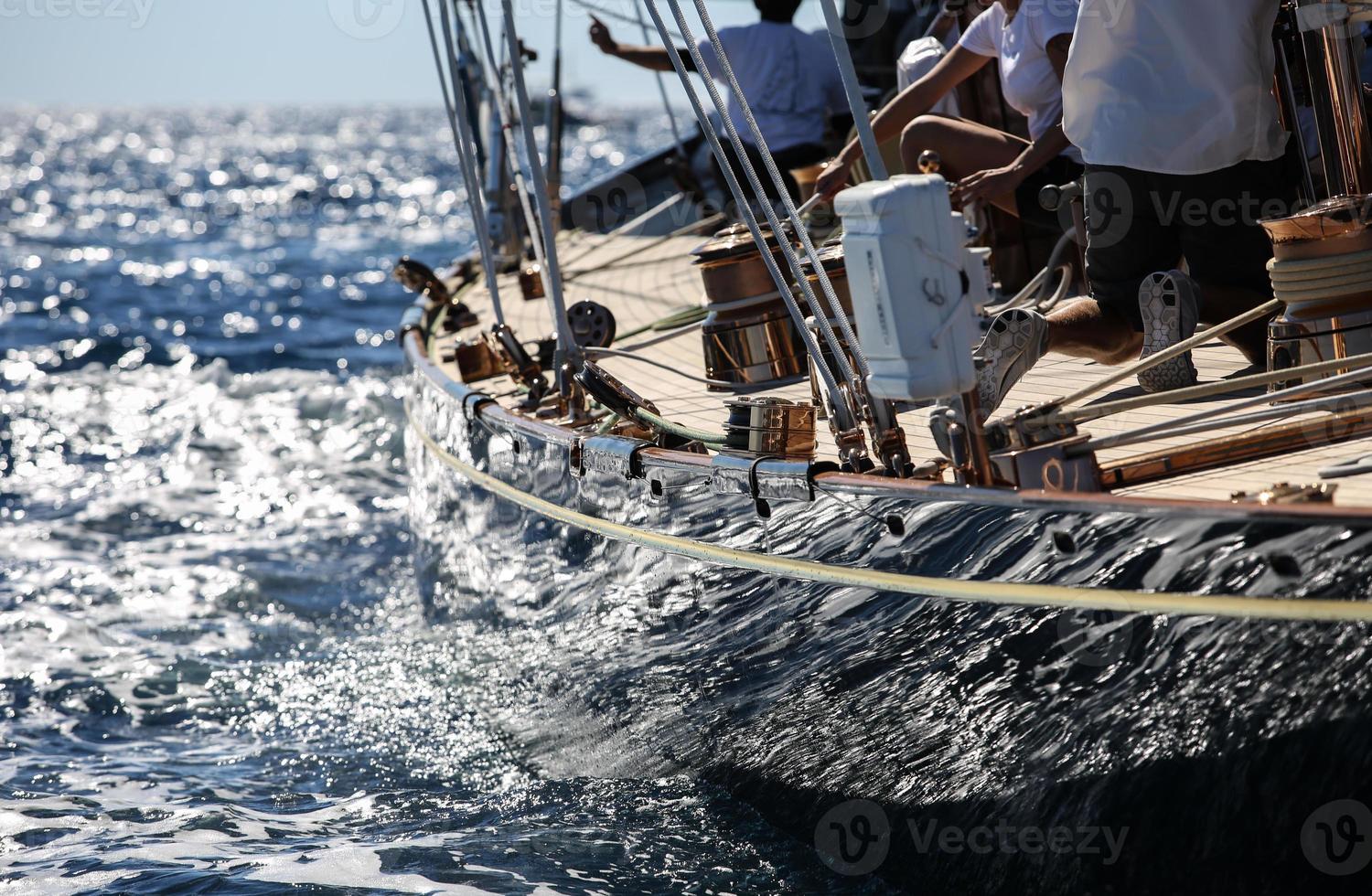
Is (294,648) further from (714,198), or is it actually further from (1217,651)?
(1217,651)

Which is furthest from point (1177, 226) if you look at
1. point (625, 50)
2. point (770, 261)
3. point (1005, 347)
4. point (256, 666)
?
point (625, 50)

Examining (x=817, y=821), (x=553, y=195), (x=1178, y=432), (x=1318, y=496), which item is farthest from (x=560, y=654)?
(x=553, y=195)

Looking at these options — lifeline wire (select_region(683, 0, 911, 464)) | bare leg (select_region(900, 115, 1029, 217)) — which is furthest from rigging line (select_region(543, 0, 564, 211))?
lifeline wire (select_region(683, 0, 911, 464))

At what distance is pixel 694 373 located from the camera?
435 cm

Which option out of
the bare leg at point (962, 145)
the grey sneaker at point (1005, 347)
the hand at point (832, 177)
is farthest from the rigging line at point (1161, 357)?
the bare leg at point (962, 145)

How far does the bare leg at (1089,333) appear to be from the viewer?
317 cm

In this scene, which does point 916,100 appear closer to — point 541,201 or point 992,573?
point 541,201

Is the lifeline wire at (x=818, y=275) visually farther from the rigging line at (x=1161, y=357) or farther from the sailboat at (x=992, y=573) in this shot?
the rigging line at (x=1161, y=357)

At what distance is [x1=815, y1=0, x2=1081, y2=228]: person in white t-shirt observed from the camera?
13.2ft

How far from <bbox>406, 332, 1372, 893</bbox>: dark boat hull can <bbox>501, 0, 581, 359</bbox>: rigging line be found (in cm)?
Answer: 54

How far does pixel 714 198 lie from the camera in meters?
7.65

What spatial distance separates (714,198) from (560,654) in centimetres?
437

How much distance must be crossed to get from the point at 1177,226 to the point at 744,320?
1.12 meters

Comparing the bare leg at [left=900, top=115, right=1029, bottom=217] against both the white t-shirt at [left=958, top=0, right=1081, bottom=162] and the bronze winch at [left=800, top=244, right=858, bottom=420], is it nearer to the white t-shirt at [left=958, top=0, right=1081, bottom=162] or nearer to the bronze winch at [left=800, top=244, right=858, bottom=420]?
the white t-shirt at [left=958, top=0, right=1081, bottom=162]
